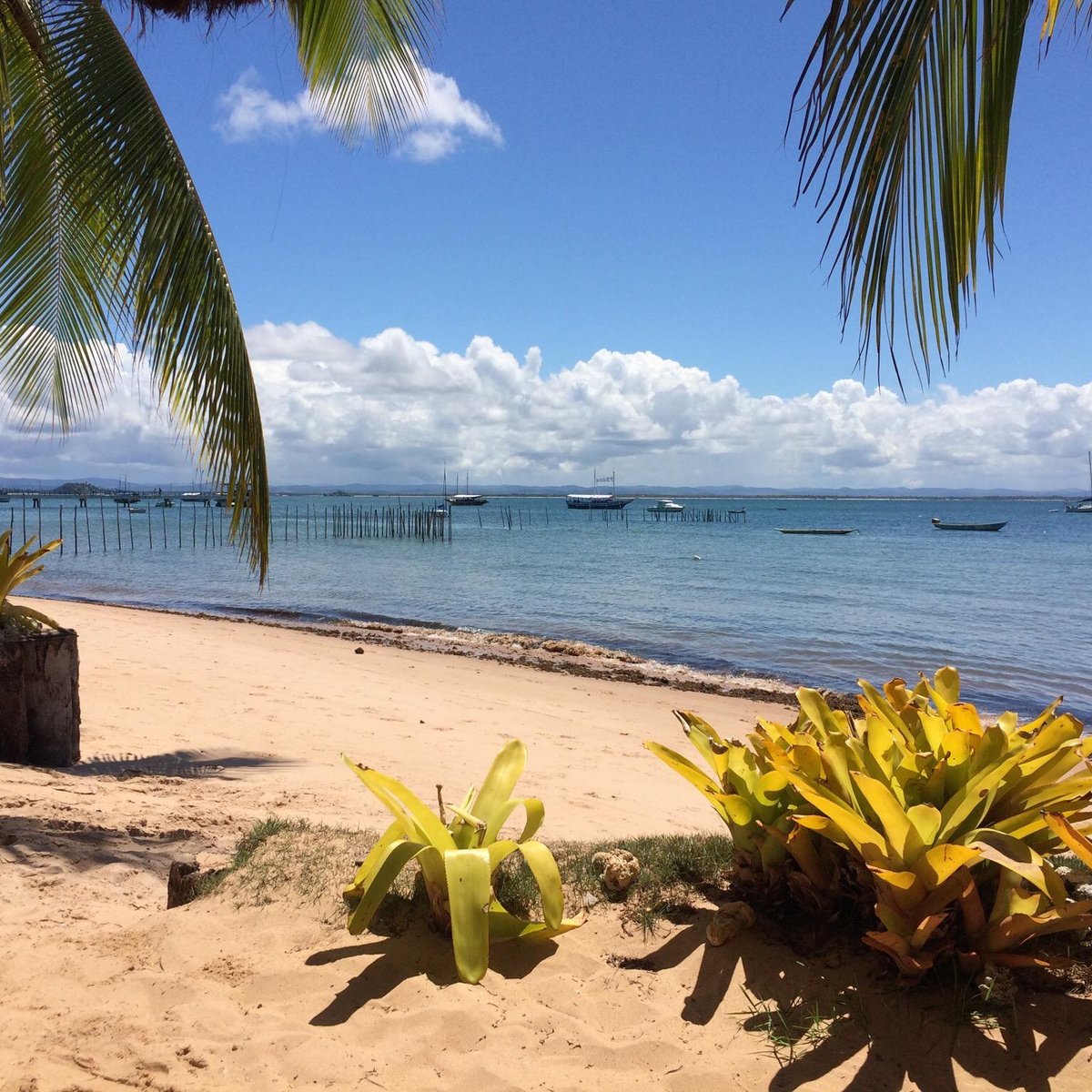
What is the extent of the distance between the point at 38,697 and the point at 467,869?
401cm

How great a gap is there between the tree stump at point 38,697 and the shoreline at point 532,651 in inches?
371

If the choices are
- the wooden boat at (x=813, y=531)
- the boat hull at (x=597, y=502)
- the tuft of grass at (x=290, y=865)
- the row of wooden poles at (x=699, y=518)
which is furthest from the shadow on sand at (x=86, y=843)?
the boat hull at (x=597, y=502)

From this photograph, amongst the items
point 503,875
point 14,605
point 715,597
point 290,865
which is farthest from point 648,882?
point 715,597

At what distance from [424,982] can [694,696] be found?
1057cm

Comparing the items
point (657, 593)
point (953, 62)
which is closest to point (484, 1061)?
point (953, 62)

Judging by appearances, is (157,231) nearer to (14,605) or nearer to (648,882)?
(14,605)

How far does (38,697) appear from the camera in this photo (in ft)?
17.2

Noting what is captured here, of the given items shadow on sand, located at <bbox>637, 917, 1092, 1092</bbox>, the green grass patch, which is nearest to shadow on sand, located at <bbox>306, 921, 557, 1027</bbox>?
the green grass patch

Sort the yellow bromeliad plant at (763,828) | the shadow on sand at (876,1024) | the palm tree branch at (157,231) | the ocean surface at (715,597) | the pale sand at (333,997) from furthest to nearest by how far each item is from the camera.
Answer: the ocean surface at (715,597)
the palm tree branch at (157,231)
the yellow bromeliad plant at (763,828)
the pale sand at (333,997)
the shadow on sand at (876,1024)

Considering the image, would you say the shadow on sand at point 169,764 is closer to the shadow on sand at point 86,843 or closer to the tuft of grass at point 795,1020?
the shadow on sand at point 86,843

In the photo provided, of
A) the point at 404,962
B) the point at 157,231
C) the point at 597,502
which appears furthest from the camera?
the point at 597,502

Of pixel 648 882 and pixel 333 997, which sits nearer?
pixel 333 997

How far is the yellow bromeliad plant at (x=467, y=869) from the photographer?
2.48 m

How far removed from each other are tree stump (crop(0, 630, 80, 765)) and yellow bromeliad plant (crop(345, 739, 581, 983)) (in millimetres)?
3281
